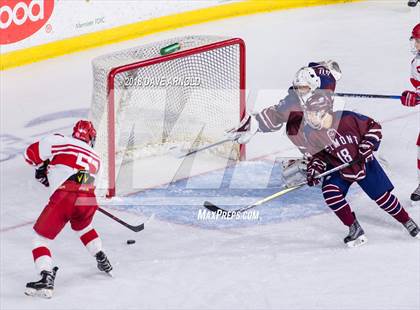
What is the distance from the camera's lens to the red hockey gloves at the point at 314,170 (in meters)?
5.65

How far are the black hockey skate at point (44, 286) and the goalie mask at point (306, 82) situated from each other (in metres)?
1.61

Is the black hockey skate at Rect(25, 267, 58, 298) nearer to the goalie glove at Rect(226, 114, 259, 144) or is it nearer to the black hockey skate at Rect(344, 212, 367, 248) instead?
the black hockey skate at Rect(344, 212, 367, 248)

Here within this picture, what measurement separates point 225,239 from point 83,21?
408cm

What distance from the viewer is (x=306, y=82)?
5.79 m

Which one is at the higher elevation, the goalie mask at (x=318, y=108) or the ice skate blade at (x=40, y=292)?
the goalie mask at (x=318, y=108)

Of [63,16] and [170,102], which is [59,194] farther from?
[63,16]

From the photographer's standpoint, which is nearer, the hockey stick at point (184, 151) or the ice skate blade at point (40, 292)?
the ice skate blade at point (40, 292)

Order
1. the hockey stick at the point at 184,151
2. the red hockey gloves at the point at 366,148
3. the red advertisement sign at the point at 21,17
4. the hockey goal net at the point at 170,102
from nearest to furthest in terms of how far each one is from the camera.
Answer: the red hockey gloves at the point at 366,148
the hockey goal net at the point at 170,102
the hockey stick at the point at 184,151
the red advertisement sign at the point at 21,17

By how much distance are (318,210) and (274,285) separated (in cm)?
104

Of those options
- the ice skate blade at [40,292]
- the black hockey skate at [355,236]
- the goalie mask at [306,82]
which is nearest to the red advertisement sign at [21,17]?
the goalie mask at [306,82]

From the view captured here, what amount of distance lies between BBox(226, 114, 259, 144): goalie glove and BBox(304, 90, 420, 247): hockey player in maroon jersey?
0.68 m

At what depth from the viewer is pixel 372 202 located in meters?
6.28

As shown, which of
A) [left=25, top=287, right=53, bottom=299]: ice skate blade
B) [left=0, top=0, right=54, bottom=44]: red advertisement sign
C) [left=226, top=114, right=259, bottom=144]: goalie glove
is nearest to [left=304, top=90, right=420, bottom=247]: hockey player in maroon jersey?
[left=226, top=114, right=259, bottom=144]: goalie glove

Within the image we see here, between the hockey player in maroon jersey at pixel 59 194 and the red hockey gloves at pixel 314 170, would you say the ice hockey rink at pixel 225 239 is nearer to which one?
the hockey player in maroon jersey at pixel 59 194
